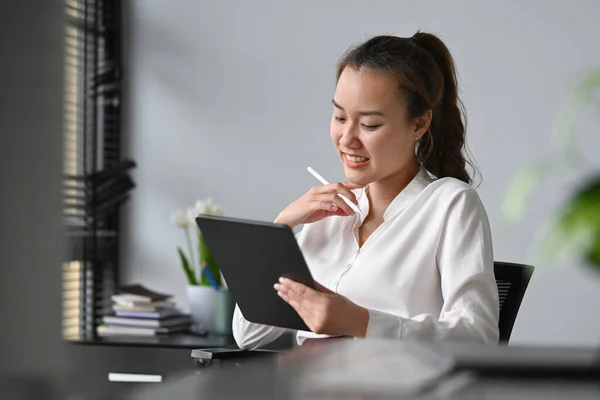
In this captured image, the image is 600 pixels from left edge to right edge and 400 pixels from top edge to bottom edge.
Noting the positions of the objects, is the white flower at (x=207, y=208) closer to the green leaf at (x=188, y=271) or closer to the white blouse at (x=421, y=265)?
the green leaf at (x=188, y=271)

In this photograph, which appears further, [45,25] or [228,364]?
[228,364]

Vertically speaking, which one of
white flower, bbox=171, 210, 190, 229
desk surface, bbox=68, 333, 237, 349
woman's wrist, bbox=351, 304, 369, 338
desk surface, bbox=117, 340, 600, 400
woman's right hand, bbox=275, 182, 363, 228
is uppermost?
woman's right hand, bbox=275, 182, 363, 228

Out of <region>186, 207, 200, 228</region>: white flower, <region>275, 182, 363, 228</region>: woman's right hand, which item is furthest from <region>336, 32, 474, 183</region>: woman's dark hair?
<region>186, 207, 200, 228</region>: white flower

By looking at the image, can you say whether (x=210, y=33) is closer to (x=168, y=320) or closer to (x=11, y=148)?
(x=168, y=320)

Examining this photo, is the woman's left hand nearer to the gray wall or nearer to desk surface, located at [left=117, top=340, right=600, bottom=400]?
desk surface, located at [left=117, top=340, right=600, bottom=400]

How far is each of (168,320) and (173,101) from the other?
1.01 meters

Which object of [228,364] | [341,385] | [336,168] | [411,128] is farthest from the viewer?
[336,168]

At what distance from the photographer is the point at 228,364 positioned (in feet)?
6.61

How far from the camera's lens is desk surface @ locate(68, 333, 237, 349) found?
10.0 feet

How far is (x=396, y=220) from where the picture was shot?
216cm

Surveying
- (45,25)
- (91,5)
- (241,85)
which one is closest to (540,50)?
(241,85)

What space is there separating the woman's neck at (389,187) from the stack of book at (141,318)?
133 cm

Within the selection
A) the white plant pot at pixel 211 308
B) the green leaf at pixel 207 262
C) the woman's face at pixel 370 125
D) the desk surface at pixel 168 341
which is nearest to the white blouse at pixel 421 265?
the woman's face at pixel 370 125

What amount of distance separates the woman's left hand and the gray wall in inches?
60.3
